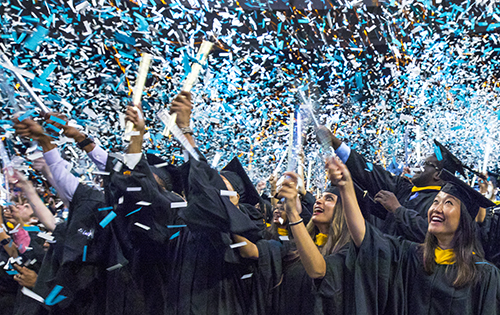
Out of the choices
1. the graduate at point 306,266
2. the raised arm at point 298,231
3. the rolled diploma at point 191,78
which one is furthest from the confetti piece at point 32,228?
the raised arm at point 298,231

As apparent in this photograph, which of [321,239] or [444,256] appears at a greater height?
[321,239]

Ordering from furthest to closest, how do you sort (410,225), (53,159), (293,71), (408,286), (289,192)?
(293,71), (410,225), (53,159), (408,286), (289,192)

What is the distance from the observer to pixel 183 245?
12.7ft

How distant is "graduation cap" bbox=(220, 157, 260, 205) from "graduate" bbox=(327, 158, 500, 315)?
3.21 feet

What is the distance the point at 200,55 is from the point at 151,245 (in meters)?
1.51

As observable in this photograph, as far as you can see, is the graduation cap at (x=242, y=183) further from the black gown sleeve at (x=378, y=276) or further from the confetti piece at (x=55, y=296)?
the confetti piece at (x=55, y=296)

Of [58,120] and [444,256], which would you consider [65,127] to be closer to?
[58,120]

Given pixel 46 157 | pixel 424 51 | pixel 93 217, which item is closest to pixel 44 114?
pixel 46 157

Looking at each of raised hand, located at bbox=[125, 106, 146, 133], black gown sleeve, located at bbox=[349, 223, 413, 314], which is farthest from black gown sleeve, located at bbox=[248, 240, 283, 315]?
raised hand, located at bbox=[125, 106, 146, 133]

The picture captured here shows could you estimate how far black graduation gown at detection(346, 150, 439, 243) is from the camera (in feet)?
14.7

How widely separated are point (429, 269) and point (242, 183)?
5.01ft

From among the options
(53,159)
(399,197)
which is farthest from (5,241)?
(399,197)

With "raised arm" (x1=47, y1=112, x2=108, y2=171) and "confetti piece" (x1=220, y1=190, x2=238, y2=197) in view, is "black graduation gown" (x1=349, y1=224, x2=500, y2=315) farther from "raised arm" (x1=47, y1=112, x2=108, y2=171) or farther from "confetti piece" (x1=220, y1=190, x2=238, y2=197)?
"raised arm" (x1=47, y1=112, x2=108, y2=171)

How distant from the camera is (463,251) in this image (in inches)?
140
